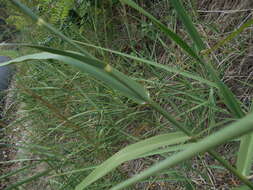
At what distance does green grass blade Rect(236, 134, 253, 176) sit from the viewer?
407mm

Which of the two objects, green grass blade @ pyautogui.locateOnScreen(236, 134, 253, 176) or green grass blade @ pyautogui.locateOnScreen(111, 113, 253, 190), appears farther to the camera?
green grass blade @ pyautogui.locateOnScreen(236, 134, 253, 176)

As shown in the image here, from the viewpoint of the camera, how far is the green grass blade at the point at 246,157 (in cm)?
41

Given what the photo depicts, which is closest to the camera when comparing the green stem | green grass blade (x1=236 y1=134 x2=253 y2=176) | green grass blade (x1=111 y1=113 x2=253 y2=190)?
green grass blade (x1=111 y1=113 x2=253 y2=190)

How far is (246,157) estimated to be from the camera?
426 millimetres


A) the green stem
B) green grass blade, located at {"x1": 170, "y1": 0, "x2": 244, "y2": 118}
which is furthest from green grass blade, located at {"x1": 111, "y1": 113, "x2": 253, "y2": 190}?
green grass blade, located at {"x1": 170, "y1": 0, "x2": 244, "y2": 118}

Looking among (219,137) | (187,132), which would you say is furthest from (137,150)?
(219,137)

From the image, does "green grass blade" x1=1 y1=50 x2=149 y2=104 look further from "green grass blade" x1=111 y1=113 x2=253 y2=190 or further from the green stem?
"green grass blade" x1=111 y1=113 x2=253 y2=190

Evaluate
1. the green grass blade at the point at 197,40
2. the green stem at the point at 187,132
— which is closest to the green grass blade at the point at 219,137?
the green stem at the point at 187,132

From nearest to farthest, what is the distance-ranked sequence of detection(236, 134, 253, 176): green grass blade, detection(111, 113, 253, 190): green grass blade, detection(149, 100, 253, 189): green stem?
detection(111, 113, 253, 190): green grass blade, detection(149, 100, 253, 189): green stem, detection(236, 134, 253, 176): green grass blade

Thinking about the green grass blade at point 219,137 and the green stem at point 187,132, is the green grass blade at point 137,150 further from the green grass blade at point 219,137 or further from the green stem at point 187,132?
the green grass blade at point 219,137

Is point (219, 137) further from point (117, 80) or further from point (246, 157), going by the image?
point (246, 157)

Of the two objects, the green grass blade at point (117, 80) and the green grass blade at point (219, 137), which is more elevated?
the green grass blade at point (219, 137)

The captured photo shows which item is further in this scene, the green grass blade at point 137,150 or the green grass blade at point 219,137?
the green grass blade at point 137,150

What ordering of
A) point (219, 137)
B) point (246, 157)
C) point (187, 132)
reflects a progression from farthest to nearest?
point (246, 157), point (187, 132), point (219, 137)
